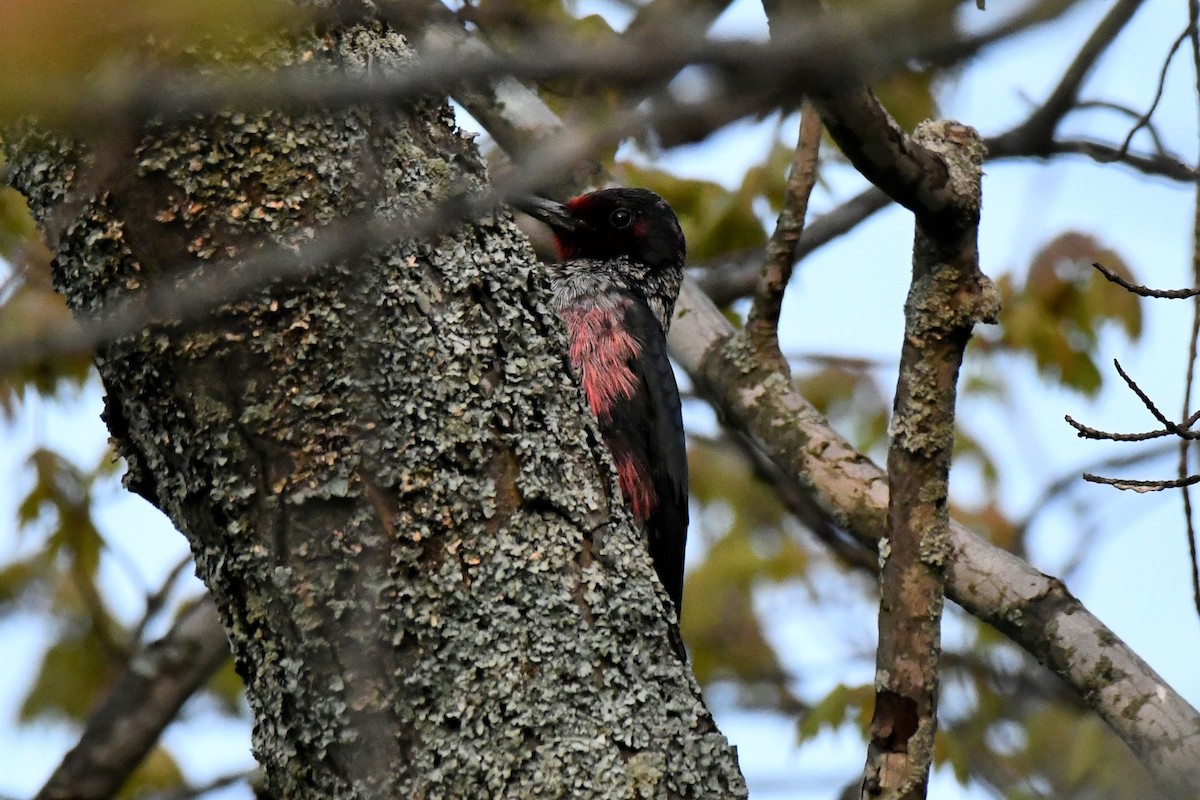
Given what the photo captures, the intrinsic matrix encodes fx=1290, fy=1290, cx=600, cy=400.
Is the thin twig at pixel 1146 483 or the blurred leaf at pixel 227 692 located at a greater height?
the blurred leaf at pixel 227 692

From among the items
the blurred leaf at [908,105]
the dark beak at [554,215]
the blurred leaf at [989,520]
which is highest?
the blurred leaf at [989,520]

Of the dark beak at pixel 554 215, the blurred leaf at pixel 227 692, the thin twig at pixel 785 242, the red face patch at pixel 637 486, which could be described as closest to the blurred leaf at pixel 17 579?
the blurred leaf at pixel 227 692

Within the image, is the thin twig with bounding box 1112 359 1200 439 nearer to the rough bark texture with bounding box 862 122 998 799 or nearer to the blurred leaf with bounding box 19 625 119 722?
the rough bark texture with bounding box 862 122 998 799

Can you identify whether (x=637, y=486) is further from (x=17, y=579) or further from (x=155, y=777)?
(x=17, y=579)

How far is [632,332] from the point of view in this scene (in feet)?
16.2

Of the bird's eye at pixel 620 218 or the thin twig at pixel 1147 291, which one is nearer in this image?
the thin twig at pixel 1147 291

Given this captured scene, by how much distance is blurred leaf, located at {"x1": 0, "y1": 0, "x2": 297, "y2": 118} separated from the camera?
1302 millimetres

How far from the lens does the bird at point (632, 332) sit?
4.70 m

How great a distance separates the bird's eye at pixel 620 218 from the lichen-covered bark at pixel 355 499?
2983 mm

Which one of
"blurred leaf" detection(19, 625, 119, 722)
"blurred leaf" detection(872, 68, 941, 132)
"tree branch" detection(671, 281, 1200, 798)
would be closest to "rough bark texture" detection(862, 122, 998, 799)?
"tree branch" detection(671, 281, 1200, 798)

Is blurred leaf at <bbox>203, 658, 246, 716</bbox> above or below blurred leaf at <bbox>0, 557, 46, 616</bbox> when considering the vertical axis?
below

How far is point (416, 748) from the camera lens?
2289 millimetres

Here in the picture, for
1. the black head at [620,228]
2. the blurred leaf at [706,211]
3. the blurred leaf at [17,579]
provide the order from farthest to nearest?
the blurred leaf at [17,579] → the blurred leaf at [706,211] → the black head at [620,228]

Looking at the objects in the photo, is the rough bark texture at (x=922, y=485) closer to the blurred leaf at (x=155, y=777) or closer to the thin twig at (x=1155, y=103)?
the thin twig at (x=1155, y=103)
